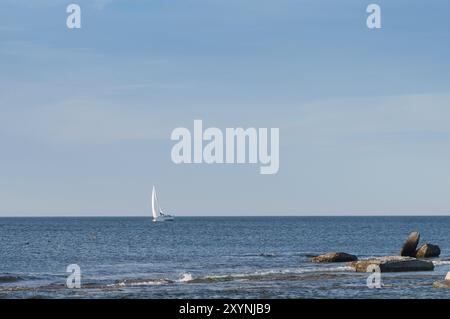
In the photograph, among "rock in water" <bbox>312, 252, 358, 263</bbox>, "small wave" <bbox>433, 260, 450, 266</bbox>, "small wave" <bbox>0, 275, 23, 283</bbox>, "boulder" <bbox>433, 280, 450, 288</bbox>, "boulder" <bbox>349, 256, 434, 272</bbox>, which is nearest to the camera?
"boulder" <bbox>433, 280, 450, 288</bbox>

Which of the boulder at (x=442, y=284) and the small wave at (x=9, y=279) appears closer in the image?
the boulder at (x=442, y=284)

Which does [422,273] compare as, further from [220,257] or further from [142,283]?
[220,257]

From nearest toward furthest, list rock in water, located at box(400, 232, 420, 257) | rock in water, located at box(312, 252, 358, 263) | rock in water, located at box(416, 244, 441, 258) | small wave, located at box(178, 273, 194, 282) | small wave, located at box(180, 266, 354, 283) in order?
small wave, located at box(178, 273, 194, 282) < small wave, located at box(180, 266, 354, 283) < rock in water, located at box(312, 252, 358, 263) < rock in water, located at box(400, 232, 420, 257) < rock in water, located at box(416, 244, 441, 258)

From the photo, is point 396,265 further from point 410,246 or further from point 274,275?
point 410,246

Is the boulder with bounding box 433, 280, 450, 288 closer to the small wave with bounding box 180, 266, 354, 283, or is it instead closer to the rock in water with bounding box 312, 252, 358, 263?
the small wave with bounding box 180, 266, 354, 283

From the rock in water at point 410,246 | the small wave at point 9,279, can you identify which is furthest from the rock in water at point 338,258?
the small wave at point 9,279

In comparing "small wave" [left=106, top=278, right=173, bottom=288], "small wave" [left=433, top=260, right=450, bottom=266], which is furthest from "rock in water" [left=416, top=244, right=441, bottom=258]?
"small wave" [left=106, top=278, right=173, bottom=288]

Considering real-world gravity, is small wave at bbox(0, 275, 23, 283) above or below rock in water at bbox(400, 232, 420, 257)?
below

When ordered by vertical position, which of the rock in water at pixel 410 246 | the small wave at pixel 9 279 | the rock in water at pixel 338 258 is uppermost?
the rock in water at pixel 410 246

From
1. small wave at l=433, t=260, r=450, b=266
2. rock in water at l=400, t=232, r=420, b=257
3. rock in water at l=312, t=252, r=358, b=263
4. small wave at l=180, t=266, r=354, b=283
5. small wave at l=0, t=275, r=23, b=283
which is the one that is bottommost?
small wave at l=0, t=275, r=23, b=283

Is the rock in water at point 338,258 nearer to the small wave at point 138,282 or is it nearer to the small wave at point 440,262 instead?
the small wave at point 440,262
